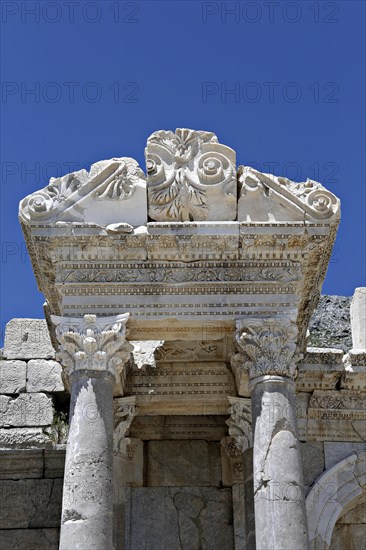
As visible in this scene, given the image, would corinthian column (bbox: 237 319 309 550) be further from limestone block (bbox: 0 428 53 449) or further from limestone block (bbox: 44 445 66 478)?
limestone block (bbox: 0 428 53 449)

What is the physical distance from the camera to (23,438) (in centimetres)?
1605

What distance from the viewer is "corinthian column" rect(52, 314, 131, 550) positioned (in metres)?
10.7

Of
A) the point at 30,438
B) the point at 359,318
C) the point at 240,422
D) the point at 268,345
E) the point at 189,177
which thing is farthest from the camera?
the point at 30,438

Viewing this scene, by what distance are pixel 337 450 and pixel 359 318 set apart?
220 centimetres

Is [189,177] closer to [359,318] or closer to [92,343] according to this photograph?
[92,343]

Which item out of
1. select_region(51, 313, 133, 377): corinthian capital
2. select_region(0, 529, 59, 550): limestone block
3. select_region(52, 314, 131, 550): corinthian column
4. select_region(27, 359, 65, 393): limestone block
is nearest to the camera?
select_region(52, 314, 131, 550): corinthian column

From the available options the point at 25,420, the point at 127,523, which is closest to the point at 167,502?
the point at 127,523

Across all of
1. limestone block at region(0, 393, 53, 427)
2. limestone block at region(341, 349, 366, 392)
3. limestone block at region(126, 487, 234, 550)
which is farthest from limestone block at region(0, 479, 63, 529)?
limestone block at region(341, 349, 366, 392)

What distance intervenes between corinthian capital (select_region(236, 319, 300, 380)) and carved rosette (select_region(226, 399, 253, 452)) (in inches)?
64.4

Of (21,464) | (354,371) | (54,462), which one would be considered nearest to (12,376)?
(21,464)

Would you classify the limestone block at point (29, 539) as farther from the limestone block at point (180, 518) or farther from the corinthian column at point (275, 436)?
the corinthian column at point (275, 436)

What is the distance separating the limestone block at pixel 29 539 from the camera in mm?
14797

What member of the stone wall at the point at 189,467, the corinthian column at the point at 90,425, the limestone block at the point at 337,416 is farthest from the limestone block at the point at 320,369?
the corinthian column at the point at 90,425

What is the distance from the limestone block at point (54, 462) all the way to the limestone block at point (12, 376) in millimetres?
1633
